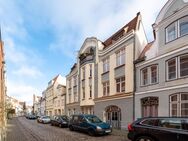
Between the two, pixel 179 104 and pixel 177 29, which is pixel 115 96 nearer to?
pixel 179 104

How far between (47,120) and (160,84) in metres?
25.9

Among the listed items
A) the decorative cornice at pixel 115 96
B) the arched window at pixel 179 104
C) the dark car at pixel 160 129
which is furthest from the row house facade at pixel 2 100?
the arched window at pixel 179 104

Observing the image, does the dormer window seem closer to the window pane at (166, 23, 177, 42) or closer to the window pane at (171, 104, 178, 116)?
the window pane at (166, 23, 177, 42)

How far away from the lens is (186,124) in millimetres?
10828

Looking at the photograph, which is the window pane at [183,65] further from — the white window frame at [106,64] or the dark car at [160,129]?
the white window frame at [106,64]

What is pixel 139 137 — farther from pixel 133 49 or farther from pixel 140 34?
pixel 140 34

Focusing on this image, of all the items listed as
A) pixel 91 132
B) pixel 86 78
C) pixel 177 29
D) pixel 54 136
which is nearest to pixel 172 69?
pixel 177 29

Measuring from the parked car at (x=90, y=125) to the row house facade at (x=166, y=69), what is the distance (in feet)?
12.1

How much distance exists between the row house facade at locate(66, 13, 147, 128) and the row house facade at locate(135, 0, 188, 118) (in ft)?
5.39

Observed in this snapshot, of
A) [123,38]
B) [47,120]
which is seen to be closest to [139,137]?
[123,38]

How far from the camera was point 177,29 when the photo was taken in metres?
18.8

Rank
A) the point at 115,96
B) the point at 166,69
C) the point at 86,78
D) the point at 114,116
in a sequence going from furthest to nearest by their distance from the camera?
the point at 86,78
the point at 114,116
the point at 115,96
the point at 166,69

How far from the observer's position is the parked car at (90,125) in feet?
64.0

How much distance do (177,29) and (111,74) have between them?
10.2m
